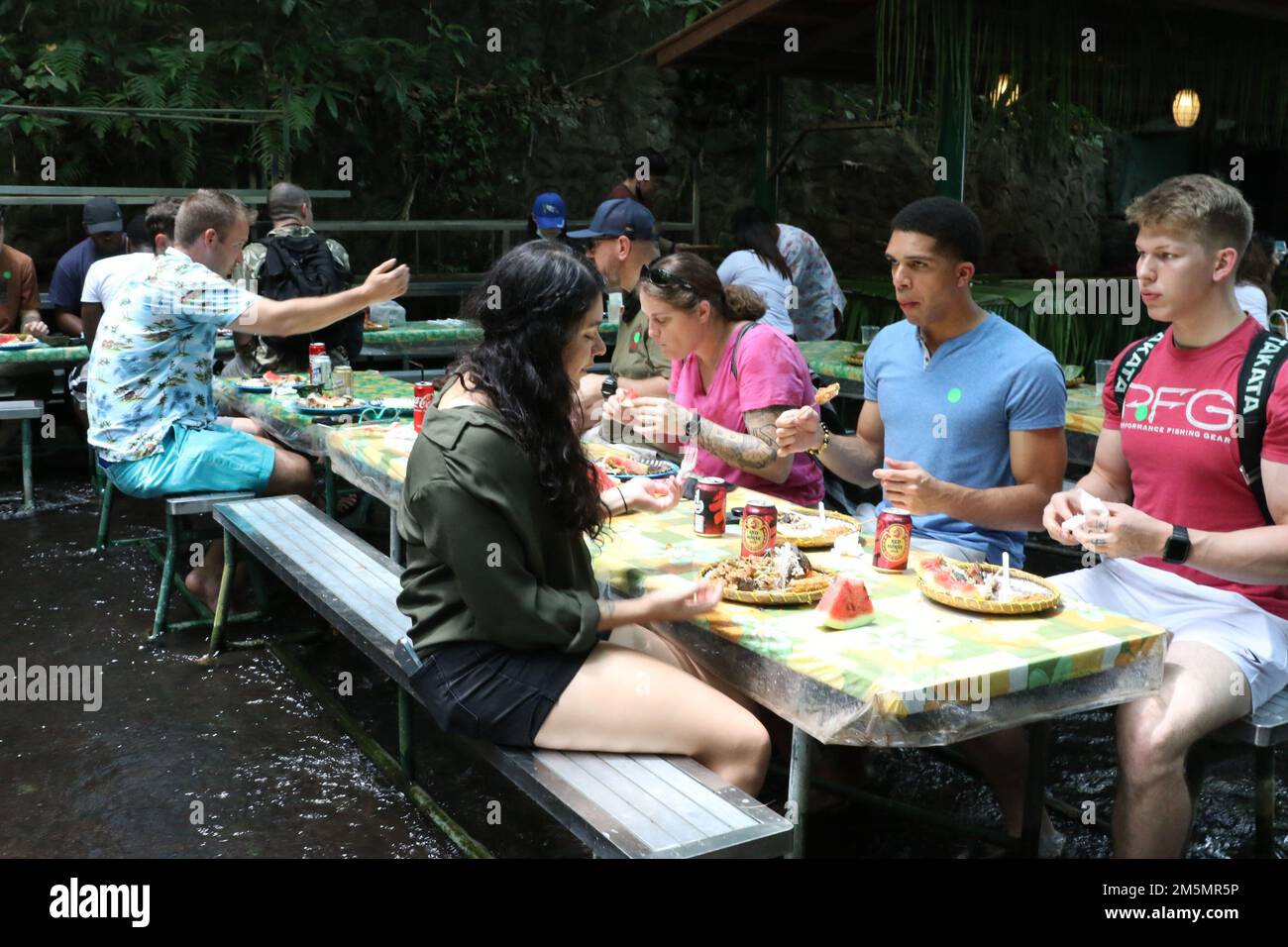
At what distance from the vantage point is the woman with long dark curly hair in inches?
99.3

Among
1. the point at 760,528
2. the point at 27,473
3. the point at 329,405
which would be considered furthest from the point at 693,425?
the point at 27,473

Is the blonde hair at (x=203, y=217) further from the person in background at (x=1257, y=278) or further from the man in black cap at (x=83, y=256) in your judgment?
the person in background at (x=1257, y=278)

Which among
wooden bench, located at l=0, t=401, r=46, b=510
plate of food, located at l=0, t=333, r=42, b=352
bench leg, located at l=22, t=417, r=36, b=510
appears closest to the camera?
wooden bench, located at l=0, t=401, r=46, b=510

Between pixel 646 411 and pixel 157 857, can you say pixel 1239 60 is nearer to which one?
pixel 646 411

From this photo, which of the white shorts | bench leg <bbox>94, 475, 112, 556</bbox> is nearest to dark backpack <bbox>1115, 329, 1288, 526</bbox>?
the white shorts

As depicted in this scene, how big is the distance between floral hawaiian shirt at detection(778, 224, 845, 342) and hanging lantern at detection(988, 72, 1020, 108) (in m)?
1.57

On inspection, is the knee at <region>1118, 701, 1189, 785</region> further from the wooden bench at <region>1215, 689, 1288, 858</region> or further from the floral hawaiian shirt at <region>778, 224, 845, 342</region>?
the floral hawaiian shirt at <region>778, 224, 845, 342</region>

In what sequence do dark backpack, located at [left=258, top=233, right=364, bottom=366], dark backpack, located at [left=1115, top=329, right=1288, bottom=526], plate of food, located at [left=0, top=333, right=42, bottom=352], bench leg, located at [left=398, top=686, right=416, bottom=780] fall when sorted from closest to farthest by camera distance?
dark backpack, located at [left=1115, top=329, right=1288, bottom=526] < bench leg, located at [left=398, top=686, right=416, bottom=780] < dark backpack, located at [left=258, top=233, right=364, bottom=366] < plate of food, located at [left=0, top=333, right=42, bottom=352]

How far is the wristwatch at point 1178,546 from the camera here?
2.73 m

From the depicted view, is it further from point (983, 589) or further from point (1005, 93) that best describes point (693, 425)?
point (1005, 93)

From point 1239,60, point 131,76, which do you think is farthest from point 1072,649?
point 131,76

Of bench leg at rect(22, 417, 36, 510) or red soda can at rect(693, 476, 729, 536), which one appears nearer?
red soda can at rect(693, 476, 729, 536)

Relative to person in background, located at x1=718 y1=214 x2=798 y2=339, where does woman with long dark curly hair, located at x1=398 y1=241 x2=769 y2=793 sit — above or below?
below

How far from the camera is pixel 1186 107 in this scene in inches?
362
